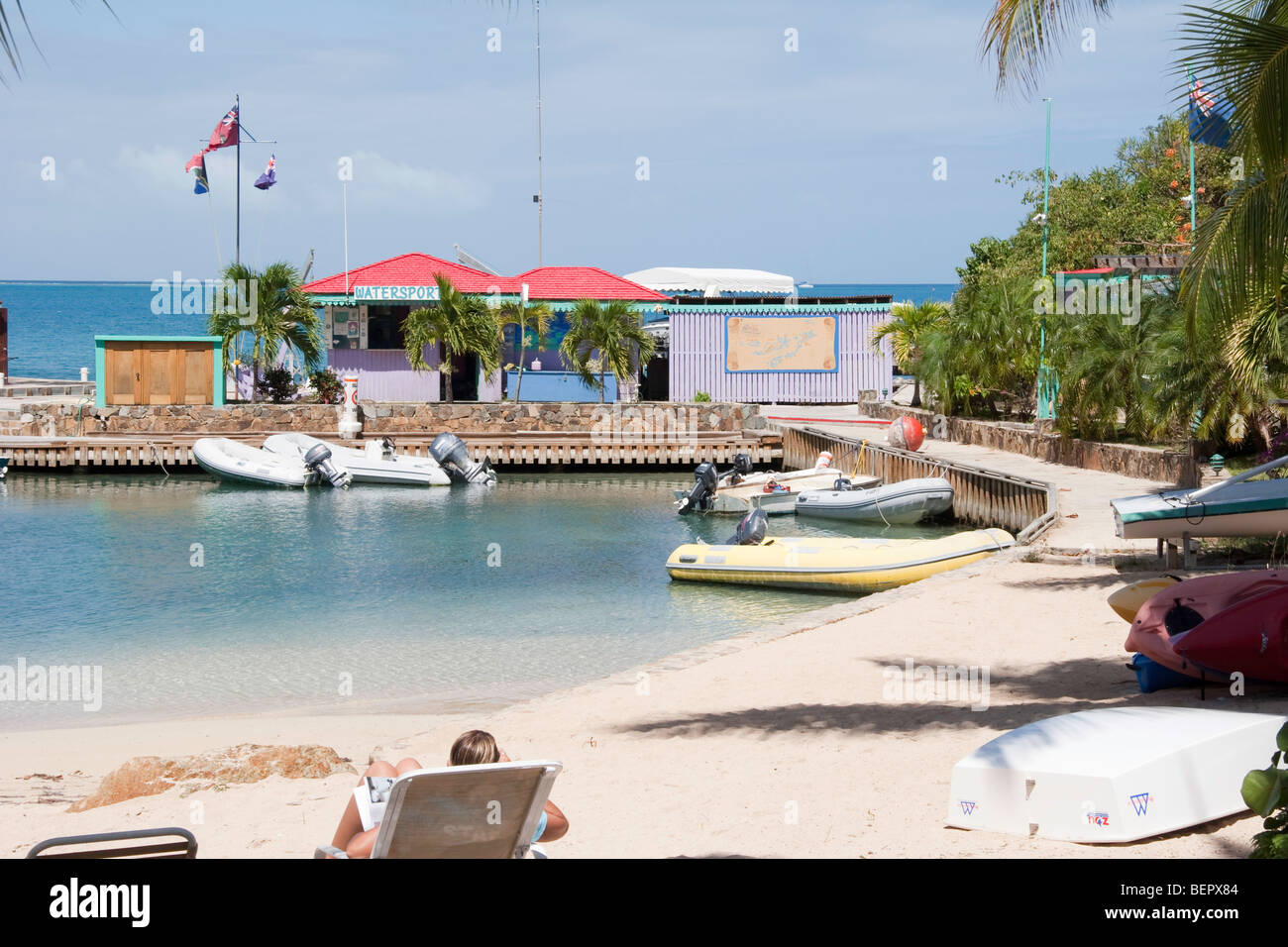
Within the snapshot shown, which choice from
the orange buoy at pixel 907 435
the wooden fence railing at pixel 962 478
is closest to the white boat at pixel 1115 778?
the wooden fence railing at pixel 962 478

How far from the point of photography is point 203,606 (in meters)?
18.5

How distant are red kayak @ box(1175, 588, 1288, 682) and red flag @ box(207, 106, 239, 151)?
35052 mm

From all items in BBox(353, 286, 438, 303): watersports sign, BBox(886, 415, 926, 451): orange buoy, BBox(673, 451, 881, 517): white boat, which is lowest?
BBox(673, 451, 881, 517): white boat

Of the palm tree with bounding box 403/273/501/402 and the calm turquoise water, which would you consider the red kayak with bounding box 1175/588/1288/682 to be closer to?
the calm turquoise water

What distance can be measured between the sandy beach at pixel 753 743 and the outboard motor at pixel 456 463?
1960 centimetres

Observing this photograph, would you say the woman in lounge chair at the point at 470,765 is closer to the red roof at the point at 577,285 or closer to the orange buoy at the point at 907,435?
the orange buoy at the point at 907,435

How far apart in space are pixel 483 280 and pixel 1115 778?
33.6 metres

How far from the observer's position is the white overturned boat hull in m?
31.6

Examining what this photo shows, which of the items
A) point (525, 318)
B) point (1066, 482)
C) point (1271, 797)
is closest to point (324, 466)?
point (525, 318)

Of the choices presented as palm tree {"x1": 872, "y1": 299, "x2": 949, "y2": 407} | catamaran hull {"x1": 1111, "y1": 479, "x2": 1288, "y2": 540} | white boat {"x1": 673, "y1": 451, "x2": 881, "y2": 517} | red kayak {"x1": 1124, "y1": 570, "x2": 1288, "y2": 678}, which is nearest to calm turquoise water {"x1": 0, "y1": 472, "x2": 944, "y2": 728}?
white boat {"x1": 673, "y1": 451, "x2": 881, "y2": 517}

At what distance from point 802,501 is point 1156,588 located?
17047 mm

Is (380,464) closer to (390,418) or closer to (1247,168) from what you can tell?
(390,418)
